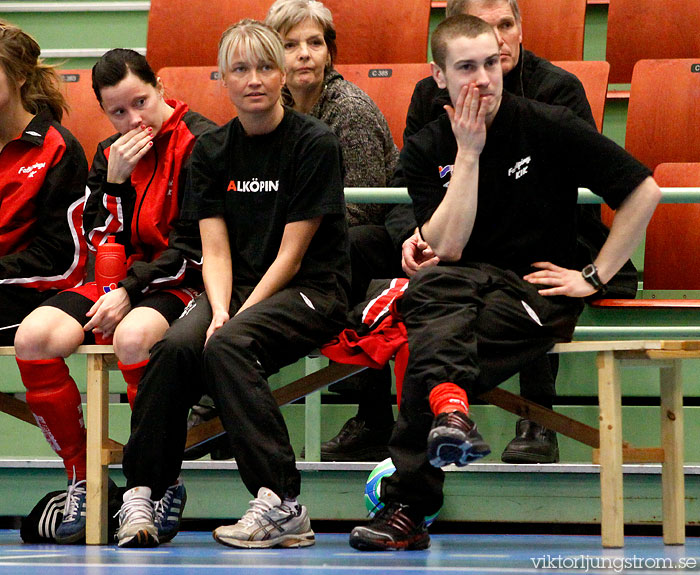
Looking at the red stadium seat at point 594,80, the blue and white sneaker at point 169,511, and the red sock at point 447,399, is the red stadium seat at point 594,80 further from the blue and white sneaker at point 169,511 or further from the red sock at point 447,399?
the blue and white sneaker at point 169,511

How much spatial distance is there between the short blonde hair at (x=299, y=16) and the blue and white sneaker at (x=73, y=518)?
163 centimetres

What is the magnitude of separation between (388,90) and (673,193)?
4.80 feet

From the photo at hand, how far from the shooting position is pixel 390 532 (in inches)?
89.3

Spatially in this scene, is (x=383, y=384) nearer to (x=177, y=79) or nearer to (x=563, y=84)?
(x=563, y=84)

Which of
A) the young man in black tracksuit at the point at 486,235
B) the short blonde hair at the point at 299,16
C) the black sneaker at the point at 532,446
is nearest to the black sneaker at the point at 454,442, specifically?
the young man in black tracksuit at the point at 486,235

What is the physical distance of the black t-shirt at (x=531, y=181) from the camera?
2.46m

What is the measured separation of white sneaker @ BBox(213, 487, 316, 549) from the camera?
2297 millimetres

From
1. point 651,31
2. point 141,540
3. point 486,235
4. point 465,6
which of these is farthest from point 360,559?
point 651,31

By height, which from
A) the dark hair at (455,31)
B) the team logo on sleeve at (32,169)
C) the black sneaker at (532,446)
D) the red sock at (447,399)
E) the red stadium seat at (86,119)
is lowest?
the black sneaker at (532,446)

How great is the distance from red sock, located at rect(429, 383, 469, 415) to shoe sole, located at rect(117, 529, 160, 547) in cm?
77

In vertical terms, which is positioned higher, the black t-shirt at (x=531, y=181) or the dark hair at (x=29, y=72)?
the dark hair at (x=29, y=72)

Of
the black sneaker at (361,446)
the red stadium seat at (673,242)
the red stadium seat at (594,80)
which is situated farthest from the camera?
the red stadium seat at (594,80)

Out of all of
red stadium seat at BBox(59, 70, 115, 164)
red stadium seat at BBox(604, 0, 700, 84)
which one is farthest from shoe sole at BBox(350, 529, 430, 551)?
red stadium seat at BBox(604, 0, 700, 84)

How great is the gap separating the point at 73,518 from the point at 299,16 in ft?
5.75
